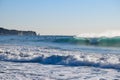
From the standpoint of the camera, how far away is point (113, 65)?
11469mm

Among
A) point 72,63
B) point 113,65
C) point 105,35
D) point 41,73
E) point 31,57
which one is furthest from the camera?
point 105,35

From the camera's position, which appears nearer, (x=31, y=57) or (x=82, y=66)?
(x=82, y=66)

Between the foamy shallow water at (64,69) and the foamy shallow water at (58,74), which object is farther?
the foamy shallow water at (64,69)

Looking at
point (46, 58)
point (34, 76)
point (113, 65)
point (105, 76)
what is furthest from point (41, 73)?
point (46, 58)

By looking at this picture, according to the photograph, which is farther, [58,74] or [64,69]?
[64,69]

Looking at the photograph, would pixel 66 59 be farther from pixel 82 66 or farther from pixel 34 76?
pixel 34 76

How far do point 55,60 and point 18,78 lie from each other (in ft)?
14.6

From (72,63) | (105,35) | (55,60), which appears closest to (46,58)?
(55,60)

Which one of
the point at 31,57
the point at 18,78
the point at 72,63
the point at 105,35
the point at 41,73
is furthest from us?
the point at 105,35

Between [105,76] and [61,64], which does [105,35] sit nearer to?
[61,64]

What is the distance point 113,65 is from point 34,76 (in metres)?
3.52

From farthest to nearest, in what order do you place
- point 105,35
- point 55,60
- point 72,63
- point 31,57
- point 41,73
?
point 105,35 → point 31,57 → point 55,60 → point 72,63 → point 41,73

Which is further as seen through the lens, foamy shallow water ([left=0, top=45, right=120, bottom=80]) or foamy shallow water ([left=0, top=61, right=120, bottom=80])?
foamy shallow water ([left=0, top=45, right=120, bottom=80])

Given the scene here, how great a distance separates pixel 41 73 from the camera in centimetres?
1005
